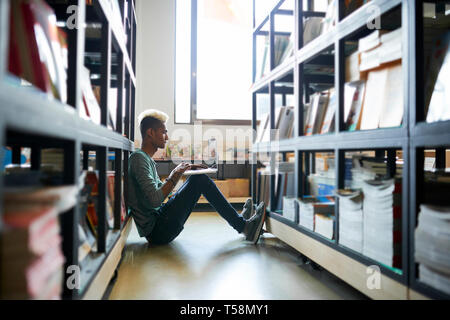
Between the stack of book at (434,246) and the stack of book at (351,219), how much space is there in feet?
1.04

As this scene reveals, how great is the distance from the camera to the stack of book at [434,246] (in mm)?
860

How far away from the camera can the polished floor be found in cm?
135

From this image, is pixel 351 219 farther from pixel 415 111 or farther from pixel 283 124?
pixel 283 124

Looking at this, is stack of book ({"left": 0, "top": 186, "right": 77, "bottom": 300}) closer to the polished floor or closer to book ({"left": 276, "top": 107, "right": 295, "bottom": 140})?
the polished floor

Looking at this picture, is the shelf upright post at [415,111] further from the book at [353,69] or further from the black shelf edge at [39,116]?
the black shelf edge at [39,116]

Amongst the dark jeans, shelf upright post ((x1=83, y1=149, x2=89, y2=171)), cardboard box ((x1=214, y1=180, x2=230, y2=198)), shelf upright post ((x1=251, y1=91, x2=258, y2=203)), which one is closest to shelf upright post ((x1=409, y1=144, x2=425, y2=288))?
the dark jeans

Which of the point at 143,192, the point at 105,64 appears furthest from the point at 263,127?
the point at 105,64

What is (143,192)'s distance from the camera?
2.00 meters

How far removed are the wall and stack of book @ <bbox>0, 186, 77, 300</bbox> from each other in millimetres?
3568

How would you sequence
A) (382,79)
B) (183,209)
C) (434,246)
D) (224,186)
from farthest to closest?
(224,186), (183,209), (382,79), (434,246)

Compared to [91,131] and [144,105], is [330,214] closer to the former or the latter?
[91,131]

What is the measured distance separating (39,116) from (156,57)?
3819 millimetres

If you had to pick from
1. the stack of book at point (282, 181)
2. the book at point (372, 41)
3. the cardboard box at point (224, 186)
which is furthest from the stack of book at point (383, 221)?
the cardboard box at point (224, 186)

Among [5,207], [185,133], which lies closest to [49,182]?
[5,207]
